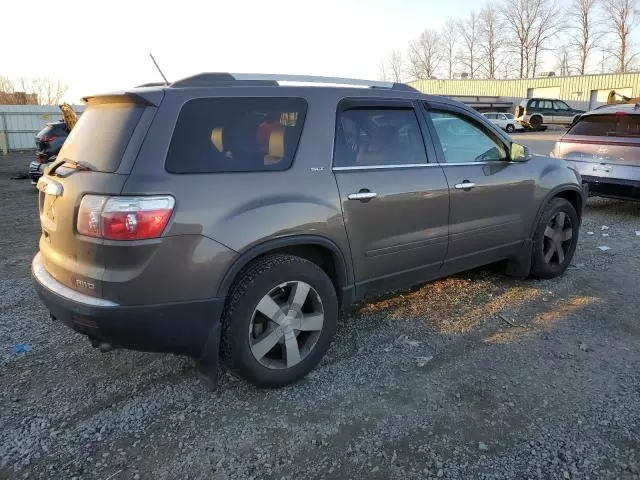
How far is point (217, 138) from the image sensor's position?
2795 millimetres

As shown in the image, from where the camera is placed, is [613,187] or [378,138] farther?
[613,187]

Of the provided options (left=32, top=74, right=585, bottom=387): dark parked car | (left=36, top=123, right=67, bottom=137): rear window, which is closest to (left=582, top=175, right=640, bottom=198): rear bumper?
(left=32, top=74, right=585, bottom=387): dark parked car

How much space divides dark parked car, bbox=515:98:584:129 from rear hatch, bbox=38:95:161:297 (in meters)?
34.5

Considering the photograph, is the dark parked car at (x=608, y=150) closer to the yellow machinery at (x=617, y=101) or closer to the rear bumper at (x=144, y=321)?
the yellow machinery at (x=617, y=101)

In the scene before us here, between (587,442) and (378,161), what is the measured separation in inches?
81.9

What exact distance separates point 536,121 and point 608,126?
28.6m

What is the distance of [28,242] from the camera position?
23.0ft

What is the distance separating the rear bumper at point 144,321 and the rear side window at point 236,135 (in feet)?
2.40

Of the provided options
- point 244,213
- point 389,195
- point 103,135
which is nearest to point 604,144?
point 389,195

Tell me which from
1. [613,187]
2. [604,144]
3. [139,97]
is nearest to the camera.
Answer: [139,97]

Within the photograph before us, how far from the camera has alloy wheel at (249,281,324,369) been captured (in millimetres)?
2971

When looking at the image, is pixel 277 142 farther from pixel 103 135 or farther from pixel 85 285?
pixel 85 285

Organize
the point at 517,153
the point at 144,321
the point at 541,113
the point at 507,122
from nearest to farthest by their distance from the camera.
Result: the point at 144,321
the point at 517,153
the point at 507,122
the point at 541,113

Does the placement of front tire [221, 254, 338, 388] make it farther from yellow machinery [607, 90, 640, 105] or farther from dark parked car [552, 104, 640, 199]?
yellow machinery [607, 90, 640, 105]
